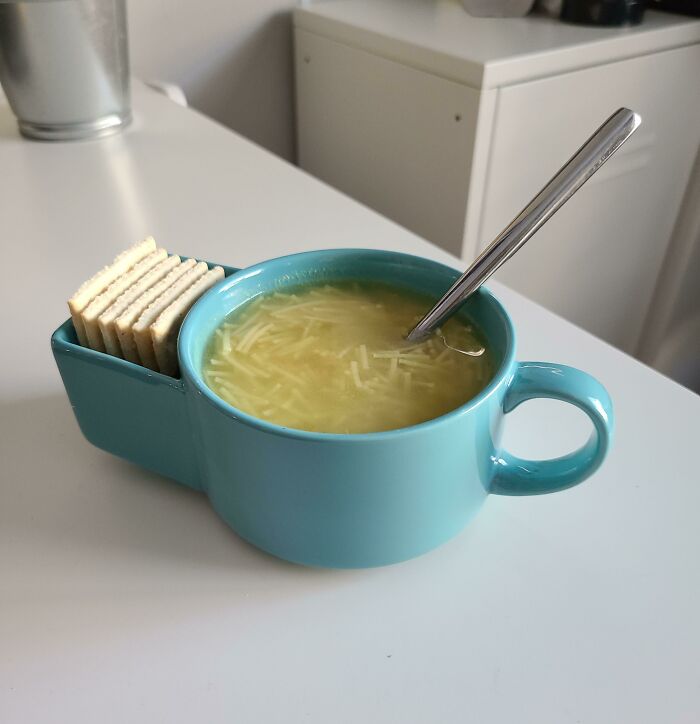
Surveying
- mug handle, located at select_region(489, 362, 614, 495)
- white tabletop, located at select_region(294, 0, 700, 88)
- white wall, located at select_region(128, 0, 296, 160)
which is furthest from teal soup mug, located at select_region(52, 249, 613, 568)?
white wall, located at select_region(128, 0, 296, 160)

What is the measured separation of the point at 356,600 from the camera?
0.32 m

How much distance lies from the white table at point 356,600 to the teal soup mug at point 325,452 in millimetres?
22

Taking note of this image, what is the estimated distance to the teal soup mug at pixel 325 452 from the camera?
0.92 feet

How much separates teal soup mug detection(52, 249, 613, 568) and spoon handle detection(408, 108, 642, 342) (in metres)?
0.01

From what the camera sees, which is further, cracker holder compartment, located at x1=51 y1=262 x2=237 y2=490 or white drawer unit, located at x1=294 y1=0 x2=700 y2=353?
white drawer unit, located at x1=294 y1=0 x2=700 y2=353

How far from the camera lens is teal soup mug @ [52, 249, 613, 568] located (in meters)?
0.28

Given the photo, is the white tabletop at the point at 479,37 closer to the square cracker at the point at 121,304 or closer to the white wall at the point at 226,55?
the white wall at the point at 226,55

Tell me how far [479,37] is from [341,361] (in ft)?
2.24

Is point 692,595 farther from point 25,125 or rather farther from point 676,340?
point 676,340

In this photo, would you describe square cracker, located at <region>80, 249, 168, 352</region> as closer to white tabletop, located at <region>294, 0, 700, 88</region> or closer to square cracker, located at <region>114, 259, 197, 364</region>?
square cracker, located at <region>114, 259, 197, 364</region>

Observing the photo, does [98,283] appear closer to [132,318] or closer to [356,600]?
[132,318]

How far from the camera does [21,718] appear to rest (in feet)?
0.92

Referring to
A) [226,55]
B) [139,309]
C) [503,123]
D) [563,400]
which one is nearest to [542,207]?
[563,400]

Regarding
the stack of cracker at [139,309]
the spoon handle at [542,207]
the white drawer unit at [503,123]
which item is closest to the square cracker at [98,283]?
the stack of cracker at [139,309]
